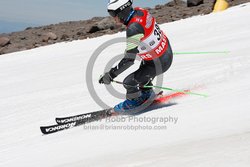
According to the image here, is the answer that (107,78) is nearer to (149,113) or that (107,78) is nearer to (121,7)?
(149,113)

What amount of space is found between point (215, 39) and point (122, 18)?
8.76m

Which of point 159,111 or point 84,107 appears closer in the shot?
point 159,111

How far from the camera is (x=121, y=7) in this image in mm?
6137

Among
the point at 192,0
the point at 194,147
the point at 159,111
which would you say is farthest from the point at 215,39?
the point at 192,0

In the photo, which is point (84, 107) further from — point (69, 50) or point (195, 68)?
point (69, 50)

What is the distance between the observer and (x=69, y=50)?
18.3 metres

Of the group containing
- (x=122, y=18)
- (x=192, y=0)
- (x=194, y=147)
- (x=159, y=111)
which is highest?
(x=122, y=18)

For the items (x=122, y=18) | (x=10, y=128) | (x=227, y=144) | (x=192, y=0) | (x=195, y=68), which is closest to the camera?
(x=227, y=144)

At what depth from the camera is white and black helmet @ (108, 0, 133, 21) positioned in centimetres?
613

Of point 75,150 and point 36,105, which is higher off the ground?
point 75,150

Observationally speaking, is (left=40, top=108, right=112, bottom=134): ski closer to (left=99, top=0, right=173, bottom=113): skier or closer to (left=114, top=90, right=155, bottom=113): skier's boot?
(left=114, top=90, right=155, bottom=113): skier's boot

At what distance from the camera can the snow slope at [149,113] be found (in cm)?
405

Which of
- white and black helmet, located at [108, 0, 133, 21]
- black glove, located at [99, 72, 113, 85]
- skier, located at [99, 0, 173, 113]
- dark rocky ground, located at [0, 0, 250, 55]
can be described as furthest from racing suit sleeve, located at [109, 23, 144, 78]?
dark rocky ground, located at [0, 0, 250, 55]

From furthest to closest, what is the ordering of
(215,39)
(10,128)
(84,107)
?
(215,39) < (84,107) < (10,128)
